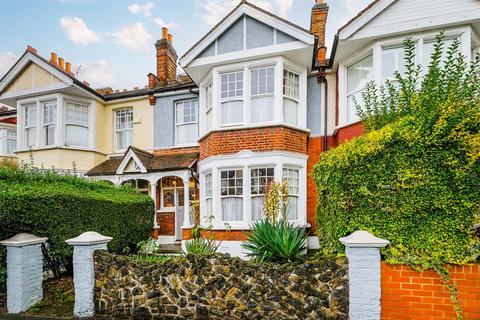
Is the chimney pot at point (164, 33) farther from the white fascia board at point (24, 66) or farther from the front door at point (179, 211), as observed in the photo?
the front door at point (179, 211)

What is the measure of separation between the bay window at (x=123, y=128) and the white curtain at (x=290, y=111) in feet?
24.5

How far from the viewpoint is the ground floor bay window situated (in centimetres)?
859

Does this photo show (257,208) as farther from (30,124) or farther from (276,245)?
(30,124)

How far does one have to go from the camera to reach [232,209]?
886cm

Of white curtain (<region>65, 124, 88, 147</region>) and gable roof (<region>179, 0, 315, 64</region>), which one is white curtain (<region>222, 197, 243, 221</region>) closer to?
gable roof (<region>179, 0, 315, 64</region>)

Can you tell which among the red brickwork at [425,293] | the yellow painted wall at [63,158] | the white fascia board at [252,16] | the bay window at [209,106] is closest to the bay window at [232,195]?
the bay window at [209,106]

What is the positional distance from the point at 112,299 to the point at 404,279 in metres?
5.02

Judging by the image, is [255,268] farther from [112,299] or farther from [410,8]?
[410,8]

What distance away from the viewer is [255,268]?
4.55m

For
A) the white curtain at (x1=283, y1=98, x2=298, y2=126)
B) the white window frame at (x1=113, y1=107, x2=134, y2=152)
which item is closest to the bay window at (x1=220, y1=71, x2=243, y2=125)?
the white curtain at (x1=283, y1=98, x2=298, y2=126)

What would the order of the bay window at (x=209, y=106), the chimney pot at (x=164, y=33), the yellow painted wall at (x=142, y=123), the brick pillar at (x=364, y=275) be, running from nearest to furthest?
the brick pillar at (x=364, y=275)
the bay window at (x=209, y=106)
the yellow painted wall at (x=142, y=123)
the chimney pot at (x=164, y=33)

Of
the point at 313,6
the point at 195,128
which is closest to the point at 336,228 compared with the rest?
the point at 195,128

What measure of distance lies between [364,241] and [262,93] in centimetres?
618

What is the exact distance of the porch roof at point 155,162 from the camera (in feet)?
34.5
